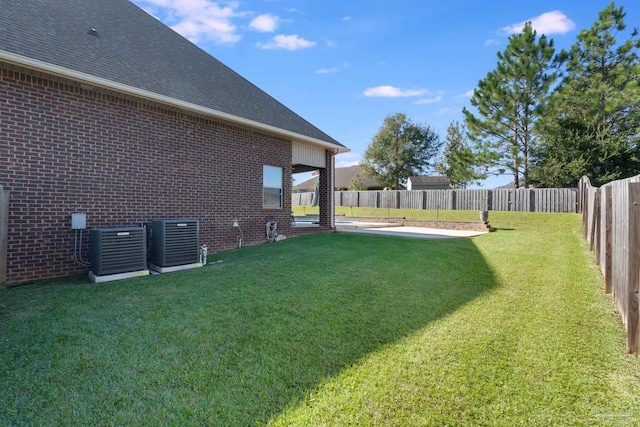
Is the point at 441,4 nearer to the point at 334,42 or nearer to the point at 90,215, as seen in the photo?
the point at 334,42

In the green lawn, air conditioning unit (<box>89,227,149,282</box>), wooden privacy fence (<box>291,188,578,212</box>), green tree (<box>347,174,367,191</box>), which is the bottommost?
the green lawn

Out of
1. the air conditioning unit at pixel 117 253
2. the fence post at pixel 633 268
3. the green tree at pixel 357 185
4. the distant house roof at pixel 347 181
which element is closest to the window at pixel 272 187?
the air conditioning unit at pixel 117 253

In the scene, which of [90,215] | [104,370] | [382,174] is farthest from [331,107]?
[382,174]

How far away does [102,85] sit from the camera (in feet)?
18.7

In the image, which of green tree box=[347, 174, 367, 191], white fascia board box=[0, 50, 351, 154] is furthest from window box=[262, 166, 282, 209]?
green tree box=[347, 174, 367, 191]

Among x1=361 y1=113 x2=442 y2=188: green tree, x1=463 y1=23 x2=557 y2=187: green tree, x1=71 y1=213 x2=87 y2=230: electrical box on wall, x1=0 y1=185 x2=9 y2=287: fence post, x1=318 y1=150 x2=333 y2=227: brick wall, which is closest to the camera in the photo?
x1=0 y1=185 x2=9 y2=287: fence post

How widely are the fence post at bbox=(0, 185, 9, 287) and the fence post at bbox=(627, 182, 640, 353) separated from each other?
290 inches

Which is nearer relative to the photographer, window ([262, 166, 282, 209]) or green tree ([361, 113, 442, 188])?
window ([262, 166, 282, 209])

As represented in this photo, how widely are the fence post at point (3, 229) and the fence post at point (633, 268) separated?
24.2 feet

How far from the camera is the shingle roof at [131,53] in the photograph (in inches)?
224

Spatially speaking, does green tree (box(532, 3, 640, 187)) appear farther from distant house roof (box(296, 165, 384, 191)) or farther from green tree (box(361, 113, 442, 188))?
distant house roof (box(296, 165, 384, 191))

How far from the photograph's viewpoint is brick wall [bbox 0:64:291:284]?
5012 mm

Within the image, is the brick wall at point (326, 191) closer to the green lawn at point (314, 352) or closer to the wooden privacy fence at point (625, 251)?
the green lawn at point (314, 352)

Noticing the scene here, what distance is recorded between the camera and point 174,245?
5969mm
